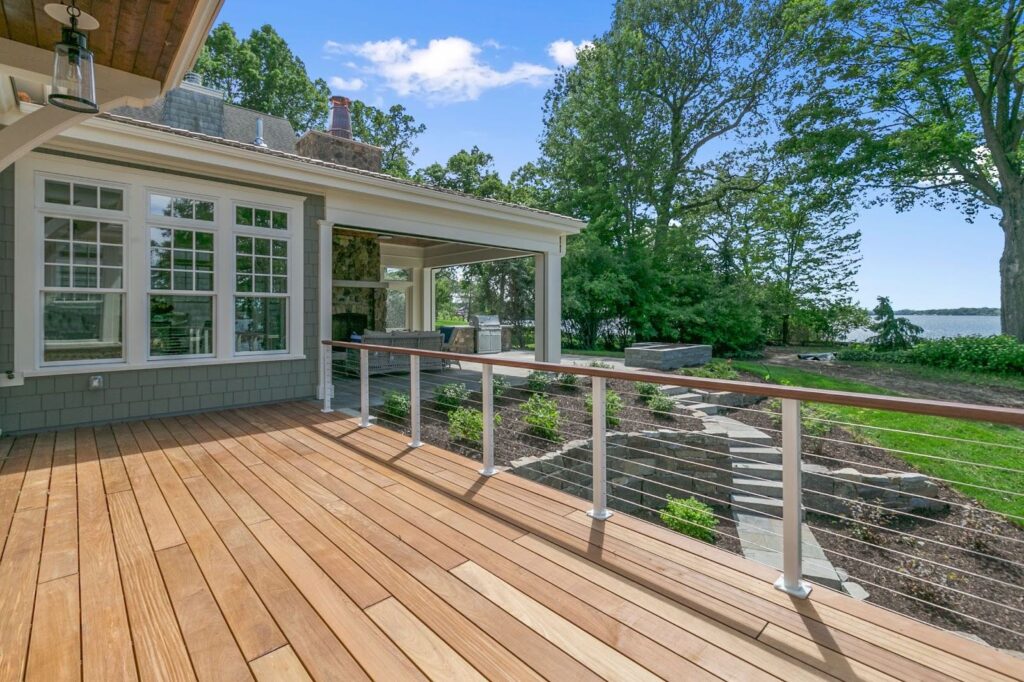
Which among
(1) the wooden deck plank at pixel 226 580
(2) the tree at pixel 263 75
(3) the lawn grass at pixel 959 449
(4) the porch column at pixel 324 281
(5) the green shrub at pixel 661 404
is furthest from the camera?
(2) the tree at pixel 263 75

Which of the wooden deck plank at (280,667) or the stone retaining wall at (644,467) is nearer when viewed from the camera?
the wooden deck plank at (280,667)

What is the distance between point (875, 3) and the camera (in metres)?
12.6

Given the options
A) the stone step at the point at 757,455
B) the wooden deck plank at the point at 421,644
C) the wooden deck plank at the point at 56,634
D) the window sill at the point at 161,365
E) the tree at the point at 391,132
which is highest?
the tree at the point at 391,132

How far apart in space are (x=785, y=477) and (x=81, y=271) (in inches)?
238

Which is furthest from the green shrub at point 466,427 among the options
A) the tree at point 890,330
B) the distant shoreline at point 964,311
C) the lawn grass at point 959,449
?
the distant shoreline at point 964,311

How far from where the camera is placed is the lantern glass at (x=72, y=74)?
87.0 inches

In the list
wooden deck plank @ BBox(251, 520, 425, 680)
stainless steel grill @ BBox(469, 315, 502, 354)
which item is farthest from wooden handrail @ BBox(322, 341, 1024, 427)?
stainless steel grill @ BBox(469, 315, 502, 354)

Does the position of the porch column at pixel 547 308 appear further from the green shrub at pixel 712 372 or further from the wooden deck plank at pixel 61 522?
the wooden deck plank at pixel 61 522

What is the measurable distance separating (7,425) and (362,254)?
241 inches

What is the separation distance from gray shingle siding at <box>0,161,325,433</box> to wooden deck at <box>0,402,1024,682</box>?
153 centimetres

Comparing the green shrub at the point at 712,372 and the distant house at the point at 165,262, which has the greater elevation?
the distant house at the point at 165,262

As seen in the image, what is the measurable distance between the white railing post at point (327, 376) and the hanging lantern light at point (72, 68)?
3632 millimetres

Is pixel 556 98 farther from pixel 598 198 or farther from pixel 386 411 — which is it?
pixel 386 411

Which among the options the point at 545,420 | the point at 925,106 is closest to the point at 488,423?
the point at 545,420
